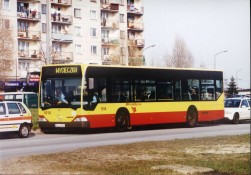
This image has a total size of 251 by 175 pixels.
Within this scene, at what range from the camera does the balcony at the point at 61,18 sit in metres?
72.0

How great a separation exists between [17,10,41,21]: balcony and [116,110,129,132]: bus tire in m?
46.7

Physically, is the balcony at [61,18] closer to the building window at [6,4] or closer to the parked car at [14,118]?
the building window at [6,4]

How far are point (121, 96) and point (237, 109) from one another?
10.0 m

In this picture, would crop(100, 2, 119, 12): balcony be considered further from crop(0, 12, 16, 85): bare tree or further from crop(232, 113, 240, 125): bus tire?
crop(232, 113, 240, 125): bus tire

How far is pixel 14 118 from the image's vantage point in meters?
21.2

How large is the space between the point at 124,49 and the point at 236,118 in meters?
48.8

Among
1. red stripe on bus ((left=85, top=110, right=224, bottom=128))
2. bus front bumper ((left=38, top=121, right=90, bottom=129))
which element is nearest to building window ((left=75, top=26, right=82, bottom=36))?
red stripe on bus ((left=85, top=110, right=224, bottom=128))

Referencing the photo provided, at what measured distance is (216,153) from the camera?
13781mm

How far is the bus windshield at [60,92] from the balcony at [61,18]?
49.7m

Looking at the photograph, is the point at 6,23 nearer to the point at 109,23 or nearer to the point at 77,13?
the point at 77,13

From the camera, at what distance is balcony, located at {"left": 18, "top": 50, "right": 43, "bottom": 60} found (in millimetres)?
68812

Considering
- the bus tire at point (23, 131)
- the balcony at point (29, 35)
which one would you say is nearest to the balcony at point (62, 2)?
the balcony at point (29, 35)

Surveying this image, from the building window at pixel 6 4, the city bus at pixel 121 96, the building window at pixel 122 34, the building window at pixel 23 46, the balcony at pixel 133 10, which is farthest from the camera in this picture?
the balcony at pixel 133 10

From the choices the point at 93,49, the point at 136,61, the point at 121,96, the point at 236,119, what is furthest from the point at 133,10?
the point at 121,96
